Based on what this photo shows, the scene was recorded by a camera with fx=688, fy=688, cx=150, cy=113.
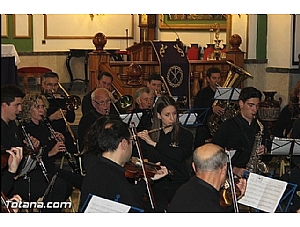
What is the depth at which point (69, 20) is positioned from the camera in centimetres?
1447

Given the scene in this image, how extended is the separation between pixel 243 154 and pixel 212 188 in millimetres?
2324

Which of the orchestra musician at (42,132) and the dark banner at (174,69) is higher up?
the dark banner at (174,69)

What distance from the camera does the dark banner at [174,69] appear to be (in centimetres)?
966

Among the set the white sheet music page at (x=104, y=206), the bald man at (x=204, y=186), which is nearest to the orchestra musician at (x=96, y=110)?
the bald man at (x=204, y=186)

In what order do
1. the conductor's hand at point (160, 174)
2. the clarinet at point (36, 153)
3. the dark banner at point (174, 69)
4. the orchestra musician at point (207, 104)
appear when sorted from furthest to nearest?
the dark banner at point (174, 69)
the orchestra musician at point (207, 104)
the clarinet at point (36, 153)
the conductor's hand at point (160, 174)

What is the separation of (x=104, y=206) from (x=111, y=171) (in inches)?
25.5

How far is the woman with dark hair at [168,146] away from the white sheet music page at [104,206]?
82.2 inches

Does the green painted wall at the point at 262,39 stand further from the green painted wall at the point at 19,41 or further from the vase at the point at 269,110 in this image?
the green painted wall at the point at 19,41

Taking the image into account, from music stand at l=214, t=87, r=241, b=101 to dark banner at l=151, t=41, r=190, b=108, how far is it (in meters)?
1.58

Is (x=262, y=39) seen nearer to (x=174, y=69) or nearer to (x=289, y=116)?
(x=174, y=69)

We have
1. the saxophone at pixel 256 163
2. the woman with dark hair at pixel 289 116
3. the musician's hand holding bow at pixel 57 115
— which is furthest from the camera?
the woman with dark hair at pixel 289 116

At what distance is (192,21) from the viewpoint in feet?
47.1

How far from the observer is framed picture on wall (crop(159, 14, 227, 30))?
14219mm
